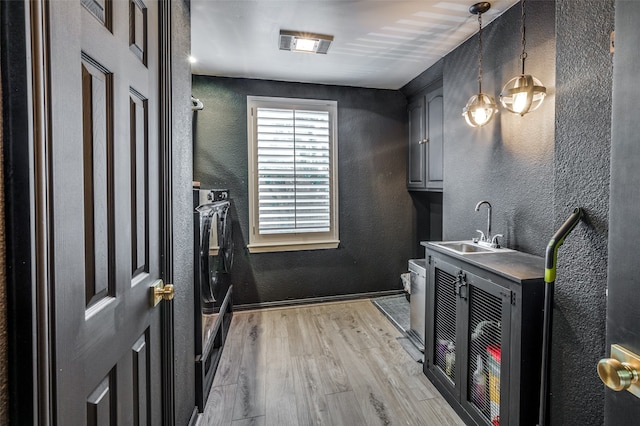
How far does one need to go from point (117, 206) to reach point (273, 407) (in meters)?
1.72

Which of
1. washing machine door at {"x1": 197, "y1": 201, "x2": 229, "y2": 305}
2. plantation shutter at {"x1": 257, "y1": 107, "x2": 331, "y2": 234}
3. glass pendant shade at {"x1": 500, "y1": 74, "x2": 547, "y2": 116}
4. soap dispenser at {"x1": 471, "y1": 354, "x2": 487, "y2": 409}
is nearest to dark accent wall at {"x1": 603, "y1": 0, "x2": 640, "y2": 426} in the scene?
soap dispenser at {"x1": 471, "y1": 354, "x2": 487, "y2": 409}

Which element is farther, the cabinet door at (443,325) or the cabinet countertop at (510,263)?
the cabinet door at (443,325)

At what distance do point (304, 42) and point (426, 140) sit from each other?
1692mm

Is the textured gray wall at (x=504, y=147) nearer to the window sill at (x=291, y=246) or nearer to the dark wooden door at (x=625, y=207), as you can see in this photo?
the window sill at (x=291, y=246)

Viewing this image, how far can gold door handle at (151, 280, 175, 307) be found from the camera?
3.93 feet

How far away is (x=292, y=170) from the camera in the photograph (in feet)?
12.5

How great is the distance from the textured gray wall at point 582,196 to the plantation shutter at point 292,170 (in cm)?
273

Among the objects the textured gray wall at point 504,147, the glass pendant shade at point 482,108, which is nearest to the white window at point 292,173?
the textured gray wall at point 504,147

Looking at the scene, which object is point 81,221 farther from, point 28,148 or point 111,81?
point 111,81

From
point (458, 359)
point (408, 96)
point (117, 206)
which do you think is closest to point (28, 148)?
point (117, 206)

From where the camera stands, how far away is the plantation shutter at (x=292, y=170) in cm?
373

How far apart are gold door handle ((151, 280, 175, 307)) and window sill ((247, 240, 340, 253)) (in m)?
2.46

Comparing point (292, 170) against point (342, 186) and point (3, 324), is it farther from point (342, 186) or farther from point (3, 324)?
point (3, 324)

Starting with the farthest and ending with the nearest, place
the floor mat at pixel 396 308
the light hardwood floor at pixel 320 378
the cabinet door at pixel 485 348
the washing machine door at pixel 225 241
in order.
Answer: the floor mat at pixel 396 308 → the washing machine door at pixel 225 241 → the light hardwood floor at pixel 320 378 → the cabinet door at pixel 485 348
